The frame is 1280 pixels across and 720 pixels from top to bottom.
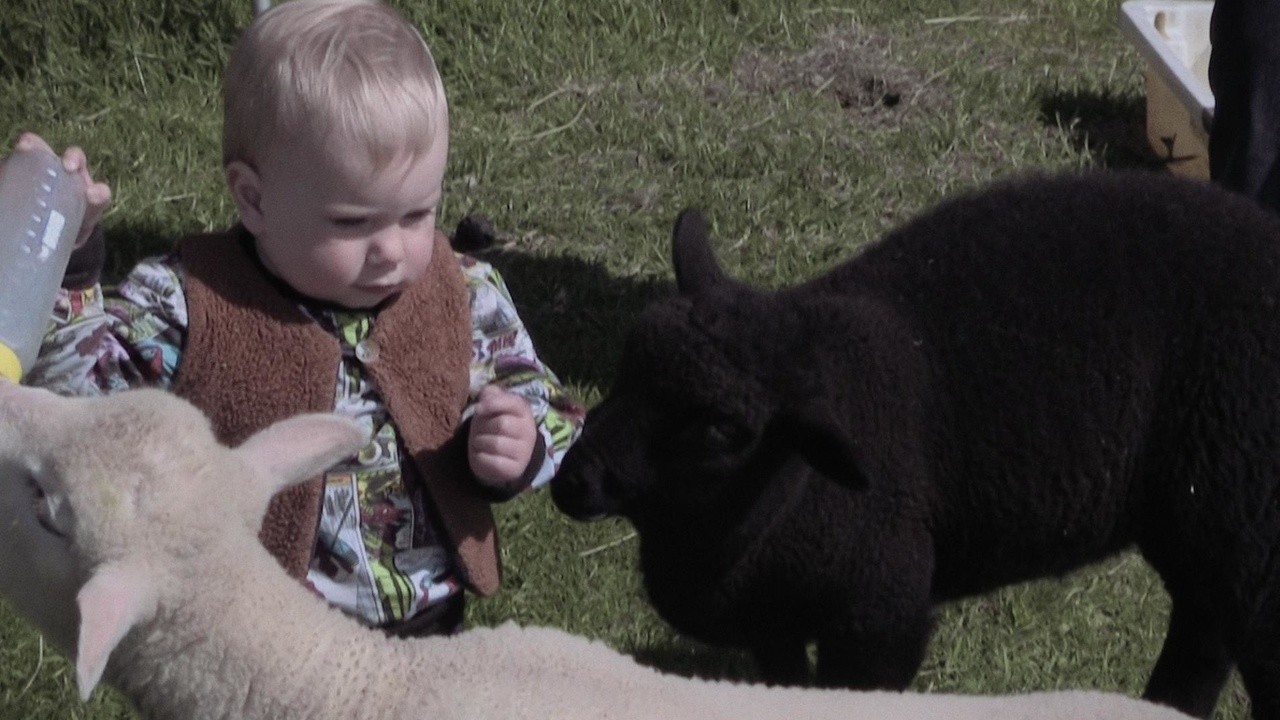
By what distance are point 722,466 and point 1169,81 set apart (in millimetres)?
3506

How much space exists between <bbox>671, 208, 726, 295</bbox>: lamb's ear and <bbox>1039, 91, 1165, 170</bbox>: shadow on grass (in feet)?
10.7

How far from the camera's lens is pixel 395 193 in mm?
2656

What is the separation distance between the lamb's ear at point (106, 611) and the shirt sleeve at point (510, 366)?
3.04 feet

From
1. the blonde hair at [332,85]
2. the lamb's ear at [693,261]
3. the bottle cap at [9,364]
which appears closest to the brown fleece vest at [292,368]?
the blonde hair at [332,85]

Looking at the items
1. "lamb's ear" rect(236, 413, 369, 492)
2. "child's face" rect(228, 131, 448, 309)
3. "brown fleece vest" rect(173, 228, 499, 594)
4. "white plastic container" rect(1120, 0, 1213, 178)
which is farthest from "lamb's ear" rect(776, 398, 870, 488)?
"white plastic container" rect(1120, 0, 1213, 178)

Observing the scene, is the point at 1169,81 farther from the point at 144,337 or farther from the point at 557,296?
the point at 144,337

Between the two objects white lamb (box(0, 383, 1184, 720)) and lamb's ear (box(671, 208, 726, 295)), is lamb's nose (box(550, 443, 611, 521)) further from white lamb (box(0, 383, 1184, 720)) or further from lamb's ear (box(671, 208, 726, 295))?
white lamb (box(0, 383, 1184, 720))

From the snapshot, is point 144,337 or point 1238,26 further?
point 1238,26

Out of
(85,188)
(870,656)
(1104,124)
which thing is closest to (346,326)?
(85,188)

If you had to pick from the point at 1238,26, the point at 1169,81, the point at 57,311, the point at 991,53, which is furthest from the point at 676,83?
the point at 57,311

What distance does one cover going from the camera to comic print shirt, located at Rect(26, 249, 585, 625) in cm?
270

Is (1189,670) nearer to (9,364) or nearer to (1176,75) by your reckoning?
(9,364)

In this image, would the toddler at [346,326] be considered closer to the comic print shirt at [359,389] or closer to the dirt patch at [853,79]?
the comic print shirt at [359,389]

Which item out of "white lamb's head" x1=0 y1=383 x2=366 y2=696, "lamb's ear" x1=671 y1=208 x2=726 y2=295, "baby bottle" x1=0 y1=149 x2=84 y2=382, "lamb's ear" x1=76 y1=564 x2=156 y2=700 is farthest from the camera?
"lamb's ear" x1=671 y1=208 x2=726 y2=295
